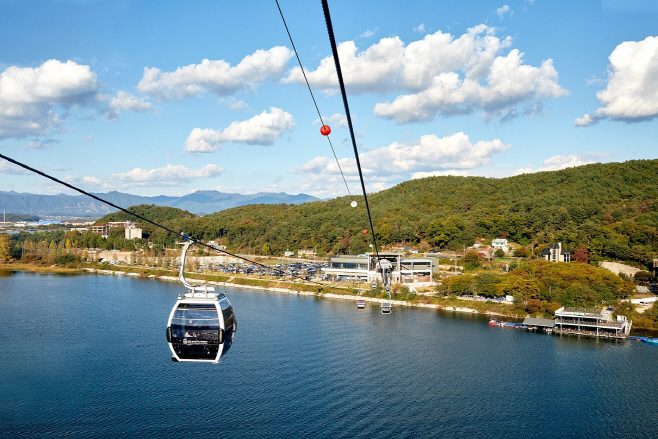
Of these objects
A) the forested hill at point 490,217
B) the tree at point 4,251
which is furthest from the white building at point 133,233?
the tree at point 4,251

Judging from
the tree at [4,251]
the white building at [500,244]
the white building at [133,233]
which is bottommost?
the tree at [4,251]

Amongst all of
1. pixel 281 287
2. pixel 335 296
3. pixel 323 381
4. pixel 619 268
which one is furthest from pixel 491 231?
pixel 323 381

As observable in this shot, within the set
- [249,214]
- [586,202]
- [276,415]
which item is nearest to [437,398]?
[276,415]

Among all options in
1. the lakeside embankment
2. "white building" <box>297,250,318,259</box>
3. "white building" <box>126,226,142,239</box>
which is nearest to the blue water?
the lakeside embankment

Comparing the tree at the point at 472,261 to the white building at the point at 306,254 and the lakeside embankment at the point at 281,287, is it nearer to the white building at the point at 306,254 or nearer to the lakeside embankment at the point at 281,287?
the lakeside embankment at the point at 281,287

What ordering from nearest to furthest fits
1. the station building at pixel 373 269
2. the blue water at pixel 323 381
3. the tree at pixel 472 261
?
the blue water at pixel 323 381, the station building at pixel 373 269, the tree at pixel 472 261

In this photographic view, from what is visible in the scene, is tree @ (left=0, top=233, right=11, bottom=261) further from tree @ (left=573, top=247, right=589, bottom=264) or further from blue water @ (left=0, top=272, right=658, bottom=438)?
tree @ (left=573, top=247, right=589, bottom=264)

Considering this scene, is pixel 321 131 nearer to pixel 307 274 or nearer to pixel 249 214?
pixel 307 274

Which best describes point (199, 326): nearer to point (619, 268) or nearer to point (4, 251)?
point (619, 268)
